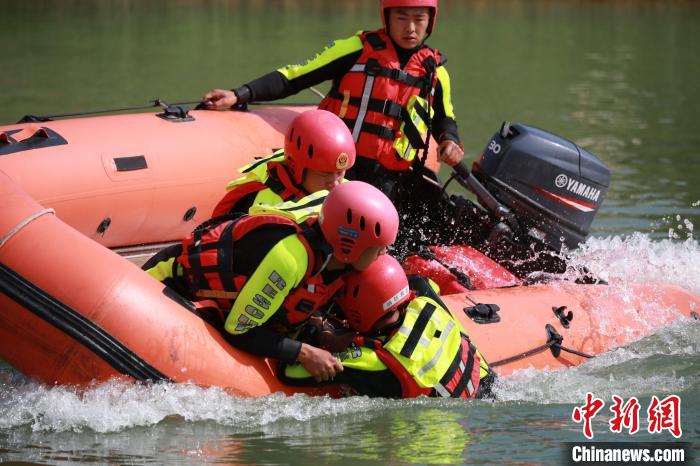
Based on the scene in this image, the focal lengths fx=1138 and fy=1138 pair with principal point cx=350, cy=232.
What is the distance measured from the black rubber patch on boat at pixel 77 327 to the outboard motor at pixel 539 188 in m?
2.18

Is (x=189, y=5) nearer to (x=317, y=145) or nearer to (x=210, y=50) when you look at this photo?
(x=210, y=50)

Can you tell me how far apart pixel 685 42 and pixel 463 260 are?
13391 millimetres

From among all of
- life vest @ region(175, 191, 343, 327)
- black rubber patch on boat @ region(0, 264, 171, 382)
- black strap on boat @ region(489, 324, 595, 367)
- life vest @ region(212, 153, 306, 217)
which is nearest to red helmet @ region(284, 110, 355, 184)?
life vest @ region(212, 153, 306, 217)

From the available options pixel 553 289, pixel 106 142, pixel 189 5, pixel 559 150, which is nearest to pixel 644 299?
pixel 553 289

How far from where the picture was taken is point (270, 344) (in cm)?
390

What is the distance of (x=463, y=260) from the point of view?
17.5 feet

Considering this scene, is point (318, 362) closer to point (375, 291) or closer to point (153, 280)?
point (375, 291)

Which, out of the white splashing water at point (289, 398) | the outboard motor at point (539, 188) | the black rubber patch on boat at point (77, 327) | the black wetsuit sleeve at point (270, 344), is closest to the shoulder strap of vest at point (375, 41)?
the outboard motor at point (539, 188)

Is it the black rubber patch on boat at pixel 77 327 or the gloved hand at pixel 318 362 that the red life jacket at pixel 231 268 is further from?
the black rubber patch on boat at pixel 77 327

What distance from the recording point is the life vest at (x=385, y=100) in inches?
212

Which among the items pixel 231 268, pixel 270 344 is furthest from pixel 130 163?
pixel 270 344

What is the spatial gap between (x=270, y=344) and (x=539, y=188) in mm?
2049

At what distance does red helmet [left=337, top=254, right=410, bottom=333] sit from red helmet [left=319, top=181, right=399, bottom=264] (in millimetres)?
160

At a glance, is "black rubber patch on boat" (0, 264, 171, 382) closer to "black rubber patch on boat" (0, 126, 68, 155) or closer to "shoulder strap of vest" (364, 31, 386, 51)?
"black rubber patch on boat" (0, 126, 68, 155)
